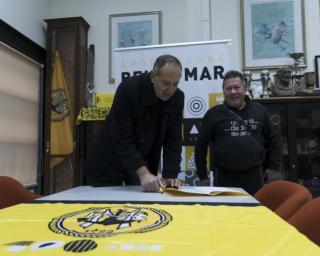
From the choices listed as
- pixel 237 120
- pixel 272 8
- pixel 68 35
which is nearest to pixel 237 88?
pixel 237 120

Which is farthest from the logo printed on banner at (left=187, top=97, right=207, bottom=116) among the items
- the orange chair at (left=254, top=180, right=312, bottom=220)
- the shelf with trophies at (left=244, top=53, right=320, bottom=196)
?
the orange chair at (left=254, top=180, right=312, bottom=220)

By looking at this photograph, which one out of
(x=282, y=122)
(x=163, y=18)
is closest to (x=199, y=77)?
(x=282, y=122)

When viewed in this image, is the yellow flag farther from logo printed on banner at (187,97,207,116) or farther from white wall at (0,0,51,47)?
logo printed on banner at (187,97,207,116)

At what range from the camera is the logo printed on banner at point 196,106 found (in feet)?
10.7

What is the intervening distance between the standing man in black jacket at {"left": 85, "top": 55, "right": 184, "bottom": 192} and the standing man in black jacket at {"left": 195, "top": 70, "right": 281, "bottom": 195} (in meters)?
0.50

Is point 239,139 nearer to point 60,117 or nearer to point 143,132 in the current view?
point 143,132

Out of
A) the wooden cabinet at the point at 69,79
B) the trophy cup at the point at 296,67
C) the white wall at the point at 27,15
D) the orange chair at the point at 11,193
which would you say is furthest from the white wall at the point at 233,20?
the orange chair at the point at 11,193

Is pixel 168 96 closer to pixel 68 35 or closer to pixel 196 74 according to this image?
pixel 196 74

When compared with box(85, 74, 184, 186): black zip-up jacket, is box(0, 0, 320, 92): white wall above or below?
above

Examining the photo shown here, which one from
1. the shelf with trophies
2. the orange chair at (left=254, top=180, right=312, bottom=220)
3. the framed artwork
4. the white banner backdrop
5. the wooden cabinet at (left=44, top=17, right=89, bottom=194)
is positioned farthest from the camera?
the framed artwork

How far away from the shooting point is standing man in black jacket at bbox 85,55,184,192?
1609 mm

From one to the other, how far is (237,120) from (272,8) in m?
2.21

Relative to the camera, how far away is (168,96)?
171 cm

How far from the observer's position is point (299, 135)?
3588 mm
